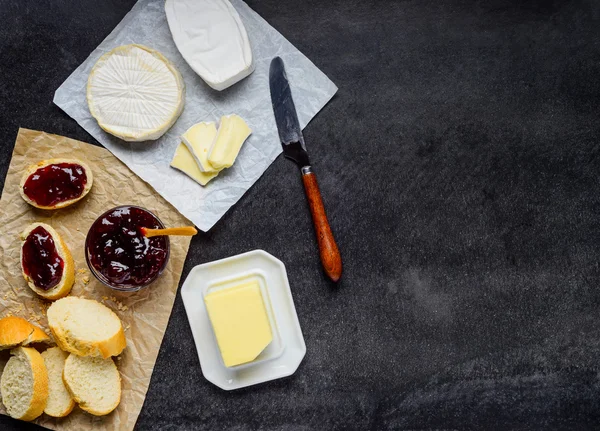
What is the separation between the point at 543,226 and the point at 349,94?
0.81 meters

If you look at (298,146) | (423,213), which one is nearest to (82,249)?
(298,146)

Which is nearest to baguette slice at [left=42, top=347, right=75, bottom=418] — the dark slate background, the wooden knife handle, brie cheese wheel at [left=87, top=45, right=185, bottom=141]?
the dark slate background

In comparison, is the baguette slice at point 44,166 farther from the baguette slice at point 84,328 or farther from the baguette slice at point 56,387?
the baguette slice at point 56,387

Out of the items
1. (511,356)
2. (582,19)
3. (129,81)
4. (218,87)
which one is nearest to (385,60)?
(218,87)

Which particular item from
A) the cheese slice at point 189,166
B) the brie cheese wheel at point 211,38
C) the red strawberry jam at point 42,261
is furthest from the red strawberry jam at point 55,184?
the brie cheese wheel at point 211,38

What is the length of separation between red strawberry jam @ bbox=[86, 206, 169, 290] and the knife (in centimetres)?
51

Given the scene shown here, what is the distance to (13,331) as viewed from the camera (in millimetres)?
1692

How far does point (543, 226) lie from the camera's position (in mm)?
1896

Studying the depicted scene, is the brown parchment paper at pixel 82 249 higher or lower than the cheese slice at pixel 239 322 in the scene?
higher

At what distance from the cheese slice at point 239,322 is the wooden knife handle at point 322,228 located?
250mm

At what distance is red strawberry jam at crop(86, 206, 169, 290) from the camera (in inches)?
67.3

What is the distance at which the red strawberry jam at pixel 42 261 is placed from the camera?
1.72 meters

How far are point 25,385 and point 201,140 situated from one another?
3.06 ft

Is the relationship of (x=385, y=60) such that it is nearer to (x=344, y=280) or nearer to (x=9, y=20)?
(x=344, y=280)
